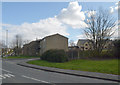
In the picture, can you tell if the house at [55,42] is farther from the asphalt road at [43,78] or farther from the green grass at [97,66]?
the asphalt road at [43,78]

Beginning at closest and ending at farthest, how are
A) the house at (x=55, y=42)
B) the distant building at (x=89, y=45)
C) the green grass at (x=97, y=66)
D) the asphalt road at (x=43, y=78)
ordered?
1. the asphalt road at (x=43, y=78)
2. the green grass at (x=97, y=66)
3. the distant building at (x=89, y=45)
4. the house at (x=55, y=42)

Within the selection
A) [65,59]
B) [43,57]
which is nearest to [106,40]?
[65,59]

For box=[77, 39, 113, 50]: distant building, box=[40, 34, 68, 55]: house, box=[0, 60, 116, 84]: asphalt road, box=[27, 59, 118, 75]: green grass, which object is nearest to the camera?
box=[0, 60, 116, 84]: asphalt road

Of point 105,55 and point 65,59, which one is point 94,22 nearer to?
point 105,55

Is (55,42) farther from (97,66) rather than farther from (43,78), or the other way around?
(43,78)

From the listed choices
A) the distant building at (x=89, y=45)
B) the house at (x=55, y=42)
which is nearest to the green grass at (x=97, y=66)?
the distant building at (x=89, y=45)

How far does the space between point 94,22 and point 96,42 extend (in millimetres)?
4816

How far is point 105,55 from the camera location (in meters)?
22.7

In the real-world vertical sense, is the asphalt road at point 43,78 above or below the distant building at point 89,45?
below

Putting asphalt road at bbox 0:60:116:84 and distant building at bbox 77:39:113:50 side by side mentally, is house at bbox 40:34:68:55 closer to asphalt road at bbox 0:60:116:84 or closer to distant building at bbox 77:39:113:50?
distant building at bbox 77:39:113:50

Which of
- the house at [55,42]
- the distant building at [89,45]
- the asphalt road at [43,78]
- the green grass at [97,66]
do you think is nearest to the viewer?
the asphalt road at [43,78]

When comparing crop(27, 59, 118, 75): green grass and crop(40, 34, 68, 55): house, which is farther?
crop(40, 34, 68, 55): house

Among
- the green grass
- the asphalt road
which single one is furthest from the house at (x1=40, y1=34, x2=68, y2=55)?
the asphalt road

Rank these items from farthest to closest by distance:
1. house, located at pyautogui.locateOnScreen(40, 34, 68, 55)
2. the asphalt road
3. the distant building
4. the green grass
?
house, located at pyautogui.locateOnScreen(40, 34, 68, 55) → the distant building → the green grass → the asphalt road
